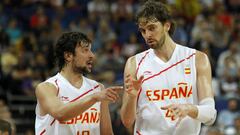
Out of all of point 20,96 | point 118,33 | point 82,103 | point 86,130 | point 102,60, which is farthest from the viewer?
point 118,33

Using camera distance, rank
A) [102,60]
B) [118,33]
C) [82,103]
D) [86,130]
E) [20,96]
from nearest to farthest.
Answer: [82,103] → [86,130] → [20,96] → [102,60] → [118,33]

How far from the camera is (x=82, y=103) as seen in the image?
6383 millimetres

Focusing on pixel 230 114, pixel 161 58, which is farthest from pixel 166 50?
pixel 230 114

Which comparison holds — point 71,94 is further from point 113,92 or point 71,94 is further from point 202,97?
point 202,97

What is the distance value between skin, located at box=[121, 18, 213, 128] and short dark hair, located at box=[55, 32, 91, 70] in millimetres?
590

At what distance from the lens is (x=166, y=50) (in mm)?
6848

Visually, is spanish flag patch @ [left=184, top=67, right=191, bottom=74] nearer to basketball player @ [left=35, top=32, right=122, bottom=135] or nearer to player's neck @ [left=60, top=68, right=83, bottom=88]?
basketball player @ [left=35, top=32, right=122, bottom=135]

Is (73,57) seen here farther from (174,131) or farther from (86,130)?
(174,131)

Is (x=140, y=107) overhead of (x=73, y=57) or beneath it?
beneath

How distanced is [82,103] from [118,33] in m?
13.3

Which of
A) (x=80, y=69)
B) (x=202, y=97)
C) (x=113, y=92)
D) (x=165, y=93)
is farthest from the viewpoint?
(x=80, y=69)

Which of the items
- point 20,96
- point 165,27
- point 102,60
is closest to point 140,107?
point 165,27

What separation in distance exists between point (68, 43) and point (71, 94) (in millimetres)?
577

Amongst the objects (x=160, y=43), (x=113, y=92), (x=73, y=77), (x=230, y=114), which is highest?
(x=160, y=43)
